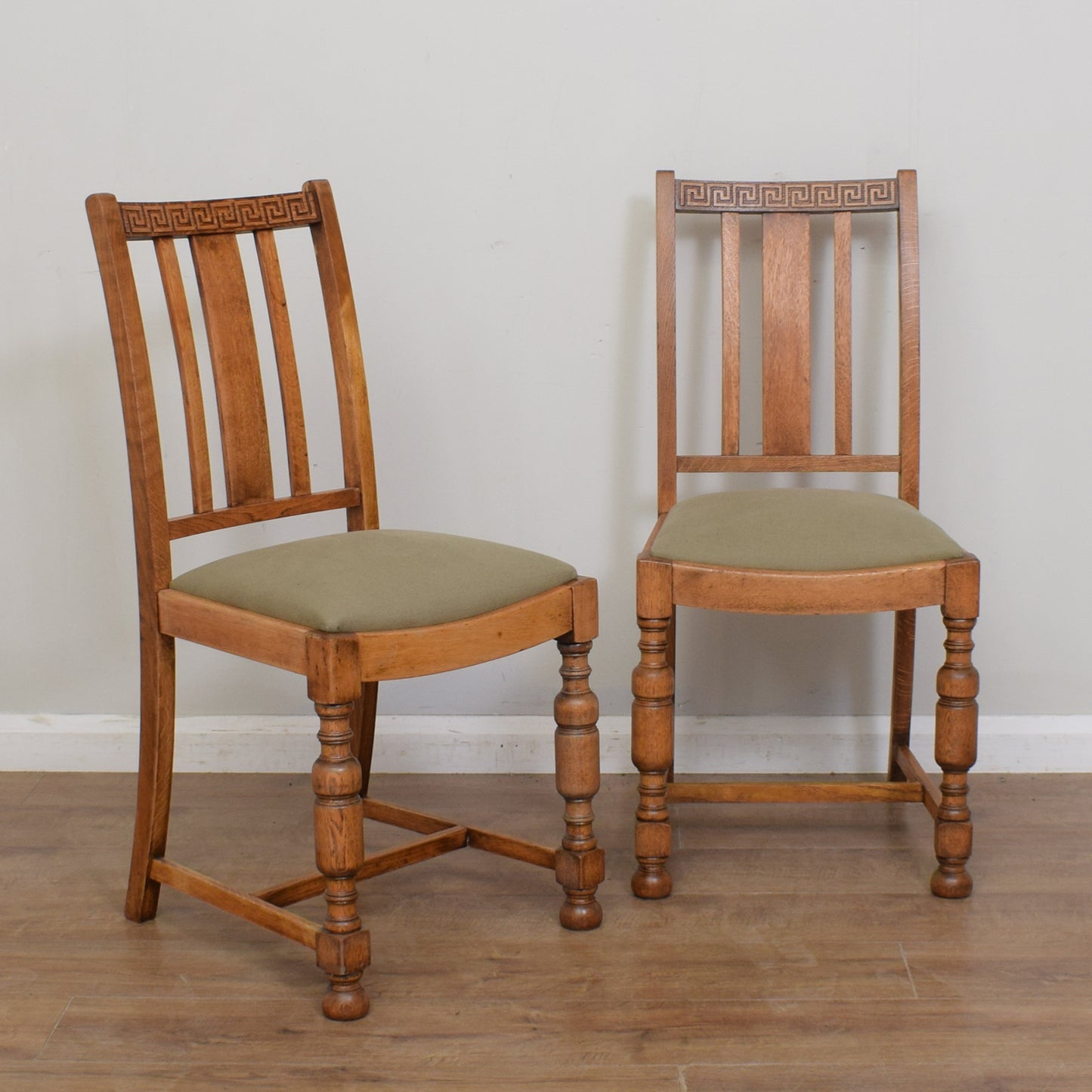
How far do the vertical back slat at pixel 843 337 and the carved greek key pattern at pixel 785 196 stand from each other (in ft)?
0.10

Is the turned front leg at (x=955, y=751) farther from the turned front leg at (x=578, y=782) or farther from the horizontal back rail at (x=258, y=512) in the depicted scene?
the horizontal back rail at (x=258, y=512)

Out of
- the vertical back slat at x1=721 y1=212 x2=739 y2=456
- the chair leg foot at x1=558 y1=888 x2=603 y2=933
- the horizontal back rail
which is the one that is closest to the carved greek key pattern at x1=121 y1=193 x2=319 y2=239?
the horizontal back rail

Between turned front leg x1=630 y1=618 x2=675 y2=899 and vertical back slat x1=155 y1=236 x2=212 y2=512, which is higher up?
vertical back slat x1=155 y1=236 x2=212 y2=512

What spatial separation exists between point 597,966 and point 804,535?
24.7 inches

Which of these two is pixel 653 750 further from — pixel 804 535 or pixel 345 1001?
pixel 345 1001

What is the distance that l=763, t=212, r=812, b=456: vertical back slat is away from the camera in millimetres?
1952

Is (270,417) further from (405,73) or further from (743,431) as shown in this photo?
(743,431)

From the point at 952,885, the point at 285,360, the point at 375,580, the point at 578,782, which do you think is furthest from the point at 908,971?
the point at 285,360

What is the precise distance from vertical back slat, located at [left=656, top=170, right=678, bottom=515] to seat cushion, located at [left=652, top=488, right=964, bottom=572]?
14 centimetres

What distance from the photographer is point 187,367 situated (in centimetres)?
161

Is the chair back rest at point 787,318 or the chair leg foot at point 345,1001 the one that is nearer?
the chair leg foot at point 345,1001

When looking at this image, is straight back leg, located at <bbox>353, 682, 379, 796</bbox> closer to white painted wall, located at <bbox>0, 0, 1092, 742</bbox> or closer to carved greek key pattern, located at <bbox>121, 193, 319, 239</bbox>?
white painted wall, located at <bbox>0, 0, 1092, 742</bbox>

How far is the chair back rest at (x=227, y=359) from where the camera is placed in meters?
1.52

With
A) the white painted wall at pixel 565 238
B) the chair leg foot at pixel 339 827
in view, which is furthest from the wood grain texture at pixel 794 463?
the chair leg foot at pixel 339 827
